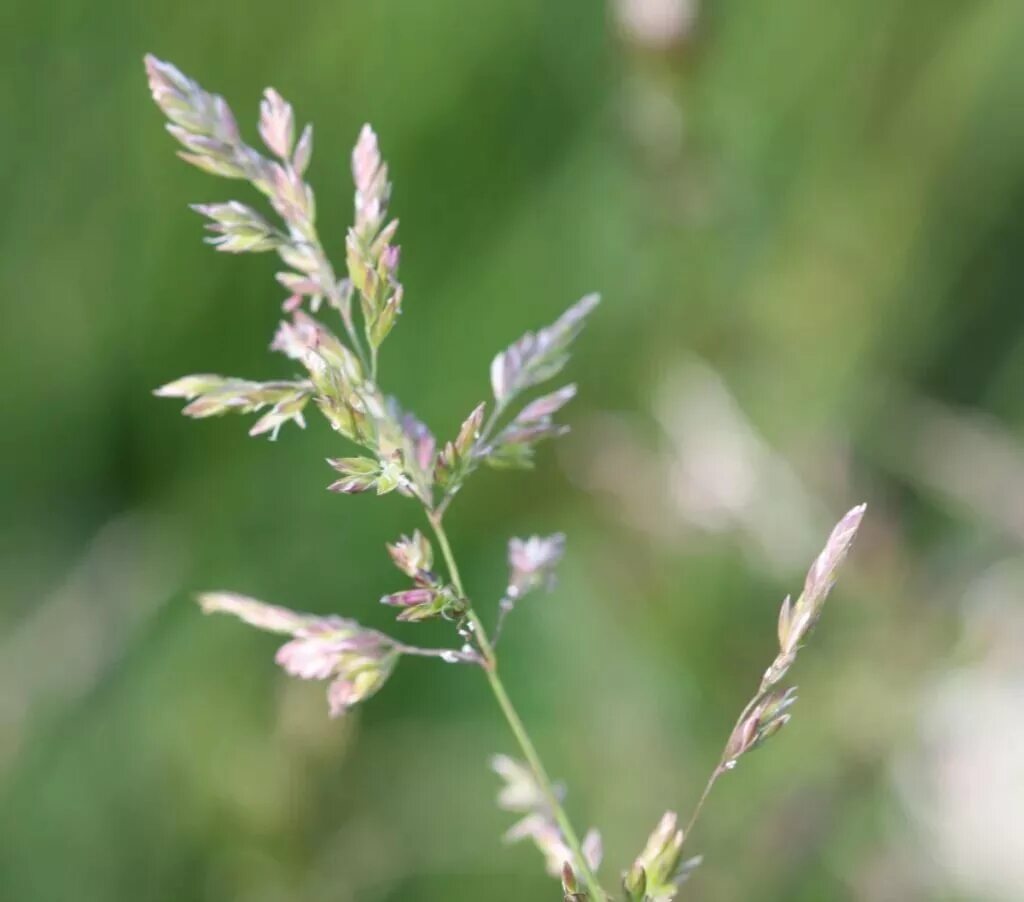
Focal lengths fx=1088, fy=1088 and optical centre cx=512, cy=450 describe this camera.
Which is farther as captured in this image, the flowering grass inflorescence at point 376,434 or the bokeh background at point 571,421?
the bokeh background at point 571,421

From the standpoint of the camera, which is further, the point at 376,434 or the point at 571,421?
the point at 571,421

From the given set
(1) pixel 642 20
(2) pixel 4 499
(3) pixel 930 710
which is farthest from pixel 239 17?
(3) pixel 930 710

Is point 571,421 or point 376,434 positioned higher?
point 376,434

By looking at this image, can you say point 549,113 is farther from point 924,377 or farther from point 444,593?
point 444,593

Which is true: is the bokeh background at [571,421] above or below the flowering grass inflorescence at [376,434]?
Result: below
